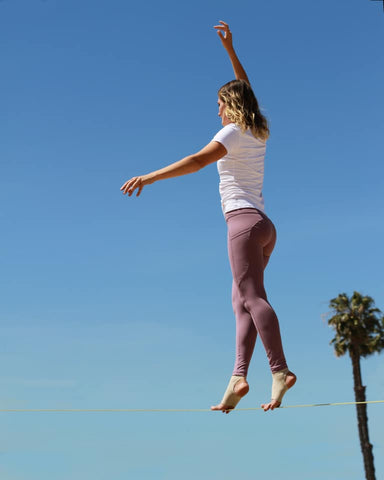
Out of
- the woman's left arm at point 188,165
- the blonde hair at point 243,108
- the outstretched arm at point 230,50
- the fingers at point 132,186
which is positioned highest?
the outstretched arm at point 230,50

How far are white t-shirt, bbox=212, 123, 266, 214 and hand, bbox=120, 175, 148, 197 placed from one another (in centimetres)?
68

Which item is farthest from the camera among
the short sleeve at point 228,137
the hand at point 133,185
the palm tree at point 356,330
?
the palm tree at point 356,330

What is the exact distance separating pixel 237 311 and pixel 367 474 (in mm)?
35051

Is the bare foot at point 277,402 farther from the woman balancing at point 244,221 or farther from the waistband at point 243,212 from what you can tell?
the waistband at point 243,212

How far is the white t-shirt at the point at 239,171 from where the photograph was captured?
217 inches

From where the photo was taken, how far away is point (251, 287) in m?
5.46

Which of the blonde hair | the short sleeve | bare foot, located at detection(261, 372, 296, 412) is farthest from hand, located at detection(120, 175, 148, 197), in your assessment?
bare foot, located at detection(261, 372, 296, 412)

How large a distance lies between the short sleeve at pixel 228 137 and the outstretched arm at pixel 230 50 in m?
0.87

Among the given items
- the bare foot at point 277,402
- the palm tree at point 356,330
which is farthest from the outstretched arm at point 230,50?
the palm tree at point 356,330

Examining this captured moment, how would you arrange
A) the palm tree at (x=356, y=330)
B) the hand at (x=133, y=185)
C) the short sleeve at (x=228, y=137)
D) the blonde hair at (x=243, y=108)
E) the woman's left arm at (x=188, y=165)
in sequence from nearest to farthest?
the hand at (x=133, y=185)
the woman's left arm at (x=188, y=165)
the short sleeve at (x=228, y=137)
the blonde hair at (x=243, y=108)
the palm tree at (x=356, y=330)

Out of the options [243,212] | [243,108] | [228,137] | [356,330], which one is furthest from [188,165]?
[356,330]

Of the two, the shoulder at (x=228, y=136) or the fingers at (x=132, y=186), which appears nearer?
the fingers at (x=132, y=186)

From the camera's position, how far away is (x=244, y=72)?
6.38 meters

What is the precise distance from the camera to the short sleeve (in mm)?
5430
